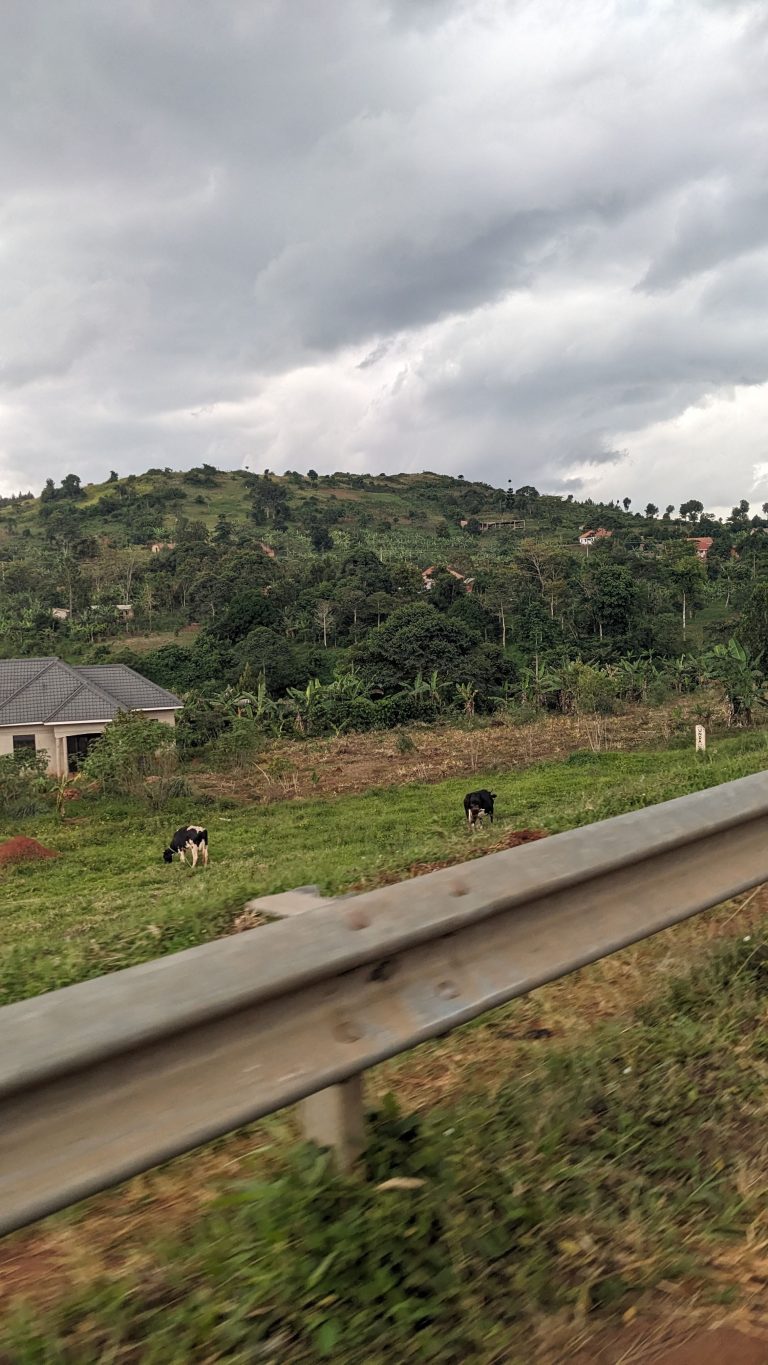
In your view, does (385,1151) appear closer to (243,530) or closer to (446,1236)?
(446,1236)

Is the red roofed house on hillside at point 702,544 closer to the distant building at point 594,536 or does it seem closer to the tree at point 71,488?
the distant building at point 594,536

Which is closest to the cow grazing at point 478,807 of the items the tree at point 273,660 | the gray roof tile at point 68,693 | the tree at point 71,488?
the gray roof tile at point 68,693

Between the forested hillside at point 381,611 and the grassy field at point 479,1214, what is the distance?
29.3 meters

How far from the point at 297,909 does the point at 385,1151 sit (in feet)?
3.48

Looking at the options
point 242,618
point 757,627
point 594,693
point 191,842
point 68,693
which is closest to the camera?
point 191,842

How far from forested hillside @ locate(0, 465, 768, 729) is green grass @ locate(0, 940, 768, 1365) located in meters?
29.7

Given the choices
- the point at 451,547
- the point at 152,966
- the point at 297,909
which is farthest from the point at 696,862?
the point at 451,547

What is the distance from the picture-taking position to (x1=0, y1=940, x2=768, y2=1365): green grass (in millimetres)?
1548

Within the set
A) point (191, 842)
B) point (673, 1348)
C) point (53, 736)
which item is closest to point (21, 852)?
point (191, 842)

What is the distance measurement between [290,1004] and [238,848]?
50.8 ft

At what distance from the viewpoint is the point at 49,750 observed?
101 ft

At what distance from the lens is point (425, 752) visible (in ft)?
100

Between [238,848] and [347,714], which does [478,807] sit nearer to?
[238,848]

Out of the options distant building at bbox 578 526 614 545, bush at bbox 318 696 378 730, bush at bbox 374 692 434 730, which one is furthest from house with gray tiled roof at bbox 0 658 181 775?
distant building at bbox 578 526 614 545
